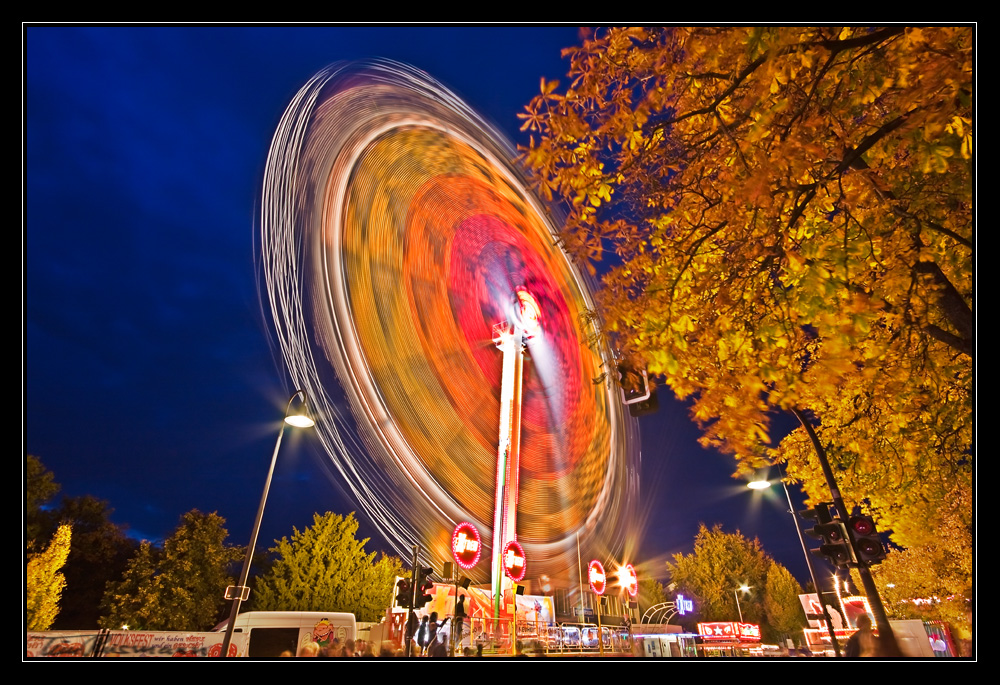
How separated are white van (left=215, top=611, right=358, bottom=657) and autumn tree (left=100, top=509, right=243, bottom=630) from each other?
13.2 metres

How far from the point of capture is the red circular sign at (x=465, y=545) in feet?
59.2

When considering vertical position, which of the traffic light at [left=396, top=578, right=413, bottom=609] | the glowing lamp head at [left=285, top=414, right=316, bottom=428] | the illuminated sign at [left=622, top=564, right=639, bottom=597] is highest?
the glowing lamp head at [left=285, top=414, right=316, bottom=428]

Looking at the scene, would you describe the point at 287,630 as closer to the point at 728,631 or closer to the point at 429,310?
the point at 429,310

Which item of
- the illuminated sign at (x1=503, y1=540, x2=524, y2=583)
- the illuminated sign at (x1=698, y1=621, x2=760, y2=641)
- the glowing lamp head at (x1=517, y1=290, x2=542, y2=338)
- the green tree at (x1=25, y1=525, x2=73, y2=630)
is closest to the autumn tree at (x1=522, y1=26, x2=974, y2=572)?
the illuminated sign at (x1=503, y1=540, x2=524, y2=583)

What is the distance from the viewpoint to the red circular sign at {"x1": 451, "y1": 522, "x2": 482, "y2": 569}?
711 inches

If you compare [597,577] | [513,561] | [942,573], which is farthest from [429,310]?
[942,573]

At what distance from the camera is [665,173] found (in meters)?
5.38

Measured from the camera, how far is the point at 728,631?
29250 millimetres

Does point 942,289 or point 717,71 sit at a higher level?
point 717,71

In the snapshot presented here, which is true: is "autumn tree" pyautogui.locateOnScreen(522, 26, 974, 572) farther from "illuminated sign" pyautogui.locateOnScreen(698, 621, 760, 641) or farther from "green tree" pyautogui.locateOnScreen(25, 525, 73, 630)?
"illuminated sign" pyautogui.locateOnScreen(698, 621, 760, 641)

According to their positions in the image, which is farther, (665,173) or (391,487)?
(391,487)
